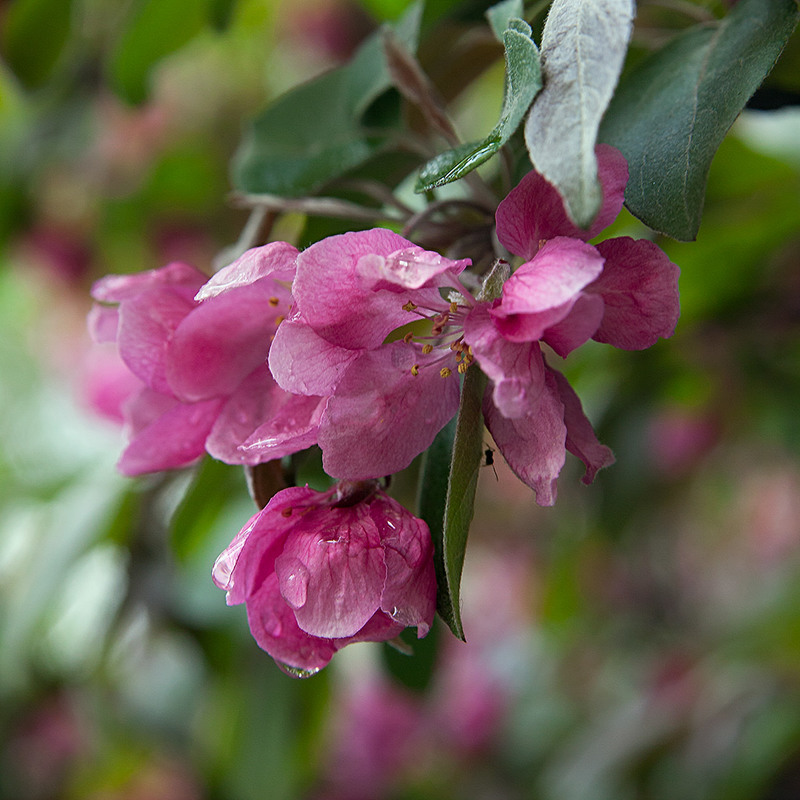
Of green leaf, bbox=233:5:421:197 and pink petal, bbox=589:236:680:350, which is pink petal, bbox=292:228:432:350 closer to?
pink petal, bbox=589:236:680:350

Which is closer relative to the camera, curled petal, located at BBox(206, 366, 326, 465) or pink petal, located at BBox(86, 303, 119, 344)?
curled petal, located at BBox(206, 366, 326, 465)

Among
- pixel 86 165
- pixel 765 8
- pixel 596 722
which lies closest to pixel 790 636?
pixel 596 722

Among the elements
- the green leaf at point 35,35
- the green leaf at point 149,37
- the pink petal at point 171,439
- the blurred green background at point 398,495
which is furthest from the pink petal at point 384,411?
the green leaf at point 35,35

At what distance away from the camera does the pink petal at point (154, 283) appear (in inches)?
19.0

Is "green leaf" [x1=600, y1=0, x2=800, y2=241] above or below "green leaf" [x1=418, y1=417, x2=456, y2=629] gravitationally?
above

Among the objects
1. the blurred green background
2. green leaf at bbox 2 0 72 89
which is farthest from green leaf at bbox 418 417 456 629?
green leaf at bbox 2 0 72 89

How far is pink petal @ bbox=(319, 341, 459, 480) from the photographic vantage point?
383mm

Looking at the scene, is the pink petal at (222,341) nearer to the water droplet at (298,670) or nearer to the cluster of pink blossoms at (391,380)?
the cluster of pink blossoms at (391,380)

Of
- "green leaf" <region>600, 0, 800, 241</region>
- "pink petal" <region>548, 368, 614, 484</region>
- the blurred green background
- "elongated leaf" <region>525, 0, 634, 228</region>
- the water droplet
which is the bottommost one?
the blurred green background

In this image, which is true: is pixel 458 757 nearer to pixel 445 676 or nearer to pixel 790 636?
pixel 445 676

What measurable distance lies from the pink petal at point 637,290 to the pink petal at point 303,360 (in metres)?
0.13

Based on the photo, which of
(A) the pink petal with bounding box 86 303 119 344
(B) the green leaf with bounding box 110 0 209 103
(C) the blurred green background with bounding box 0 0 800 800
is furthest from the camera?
(C) the blurred green background with bounding box 0 0 800 800

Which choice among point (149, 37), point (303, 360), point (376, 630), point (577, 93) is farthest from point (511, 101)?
point (149, 37)

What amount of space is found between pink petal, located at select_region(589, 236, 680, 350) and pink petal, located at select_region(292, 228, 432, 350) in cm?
10
